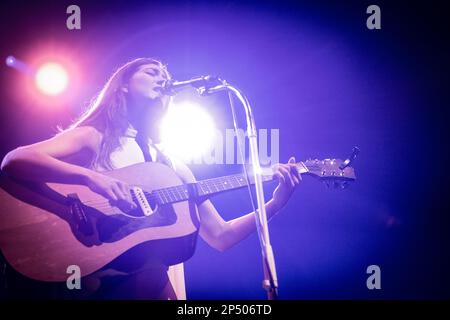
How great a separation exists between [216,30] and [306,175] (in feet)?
3.43

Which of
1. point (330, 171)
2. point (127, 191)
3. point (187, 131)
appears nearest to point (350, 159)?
point (330, 171)

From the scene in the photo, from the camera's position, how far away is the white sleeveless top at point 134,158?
2.32 m

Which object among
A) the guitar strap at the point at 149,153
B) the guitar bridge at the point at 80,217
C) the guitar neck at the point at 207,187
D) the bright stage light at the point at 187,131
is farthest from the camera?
the bright stage light at the point at 187,131

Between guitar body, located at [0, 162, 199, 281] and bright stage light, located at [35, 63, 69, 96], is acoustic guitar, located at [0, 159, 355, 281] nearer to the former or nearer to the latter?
guitar body, located at [0, 162, 199, 281]

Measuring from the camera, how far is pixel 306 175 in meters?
2.57

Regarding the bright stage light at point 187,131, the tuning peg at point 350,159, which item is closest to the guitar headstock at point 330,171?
the tuning peg at point 350,159

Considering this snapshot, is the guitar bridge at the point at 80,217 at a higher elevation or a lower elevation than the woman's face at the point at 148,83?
lower

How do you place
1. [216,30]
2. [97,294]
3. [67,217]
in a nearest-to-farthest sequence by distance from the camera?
1. [67,217]
2. [97,294]
3. [216,30]

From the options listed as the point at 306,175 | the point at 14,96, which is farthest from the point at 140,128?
the point at 306,175

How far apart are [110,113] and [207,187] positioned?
27.1 inches

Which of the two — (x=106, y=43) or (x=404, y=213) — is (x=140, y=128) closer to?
(x=106, y=43)

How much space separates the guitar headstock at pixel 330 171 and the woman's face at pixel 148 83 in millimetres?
929

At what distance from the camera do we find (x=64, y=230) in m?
2.13

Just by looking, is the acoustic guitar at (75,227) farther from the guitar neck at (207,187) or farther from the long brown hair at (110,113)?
the long brown hair at (110,113)
